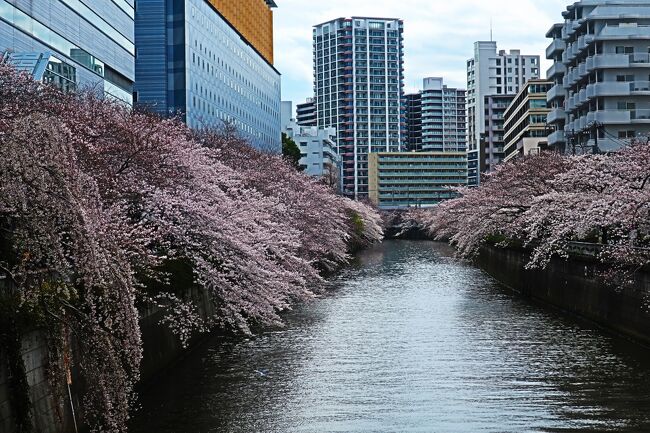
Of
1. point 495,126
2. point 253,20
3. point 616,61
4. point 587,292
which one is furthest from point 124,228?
point 495,126

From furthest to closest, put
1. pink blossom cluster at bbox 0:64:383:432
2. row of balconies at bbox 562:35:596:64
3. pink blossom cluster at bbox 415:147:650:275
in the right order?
row of balconies at bbox 562:35:596:64 < pink blossom cluster at bbox 415:147:650:275 < pink blossom cluster at bbox 0:64:383:432

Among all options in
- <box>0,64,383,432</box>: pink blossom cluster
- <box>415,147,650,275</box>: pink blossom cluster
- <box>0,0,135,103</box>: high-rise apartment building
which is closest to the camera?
<box>0,64,383,432</box>: pink blossom cluster

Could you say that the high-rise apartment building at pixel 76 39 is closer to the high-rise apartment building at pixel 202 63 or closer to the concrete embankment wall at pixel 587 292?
the high-rise apartment building at pixel 202 63

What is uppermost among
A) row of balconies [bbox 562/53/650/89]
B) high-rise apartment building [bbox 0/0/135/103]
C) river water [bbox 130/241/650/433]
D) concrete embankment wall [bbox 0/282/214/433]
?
row of balconies [bbox 562/53/650/89]

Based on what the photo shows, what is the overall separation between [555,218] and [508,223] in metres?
11.3

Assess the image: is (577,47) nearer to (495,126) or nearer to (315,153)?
(495,126)

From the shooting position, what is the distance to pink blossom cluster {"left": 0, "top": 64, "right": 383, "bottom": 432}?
484 inches

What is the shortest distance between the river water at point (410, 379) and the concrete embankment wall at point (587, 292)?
A: 74 cm

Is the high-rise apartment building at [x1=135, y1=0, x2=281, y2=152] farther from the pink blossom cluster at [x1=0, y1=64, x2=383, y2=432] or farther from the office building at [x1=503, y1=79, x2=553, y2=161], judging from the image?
the office building at [x1=503, y1=79, x2=553, y2=161]

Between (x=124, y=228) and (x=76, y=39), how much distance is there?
105 feet

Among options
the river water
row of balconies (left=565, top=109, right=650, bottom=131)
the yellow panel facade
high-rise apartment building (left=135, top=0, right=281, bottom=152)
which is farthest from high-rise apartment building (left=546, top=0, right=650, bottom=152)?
the yellow panel facade

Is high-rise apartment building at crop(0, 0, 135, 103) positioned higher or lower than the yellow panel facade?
lower

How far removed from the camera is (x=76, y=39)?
1869 inches

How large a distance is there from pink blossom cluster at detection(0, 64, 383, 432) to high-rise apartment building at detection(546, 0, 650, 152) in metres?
26.8
